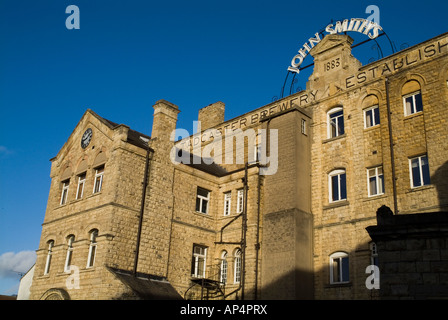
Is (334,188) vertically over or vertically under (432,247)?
over

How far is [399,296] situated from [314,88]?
17.2 meters

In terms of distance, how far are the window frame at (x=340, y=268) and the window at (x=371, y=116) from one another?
6.93m

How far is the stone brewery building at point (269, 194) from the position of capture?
2333 centimetres

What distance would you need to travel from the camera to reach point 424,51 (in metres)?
24.3

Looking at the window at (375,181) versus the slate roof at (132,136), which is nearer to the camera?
the window at (375,181)

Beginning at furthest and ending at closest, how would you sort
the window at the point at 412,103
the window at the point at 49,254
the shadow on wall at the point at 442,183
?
the window at the point at 49,254 → the window at the point at 412,103 → the shadow on wall at the point at 442,183

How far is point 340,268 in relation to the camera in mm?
24078

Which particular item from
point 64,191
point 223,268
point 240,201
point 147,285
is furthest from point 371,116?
point 64,191

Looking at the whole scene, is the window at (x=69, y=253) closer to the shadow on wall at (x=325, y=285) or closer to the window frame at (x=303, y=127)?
the shadow on wall at (x=325, y=285)

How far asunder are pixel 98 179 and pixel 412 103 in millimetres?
17194

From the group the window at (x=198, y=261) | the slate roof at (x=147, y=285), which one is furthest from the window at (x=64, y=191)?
the window at (x=198, y=261)

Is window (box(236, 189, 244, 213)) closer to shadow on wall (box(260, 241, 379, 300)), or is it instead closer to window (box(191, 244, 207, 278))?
window (box(191, 244, 207, 278))
